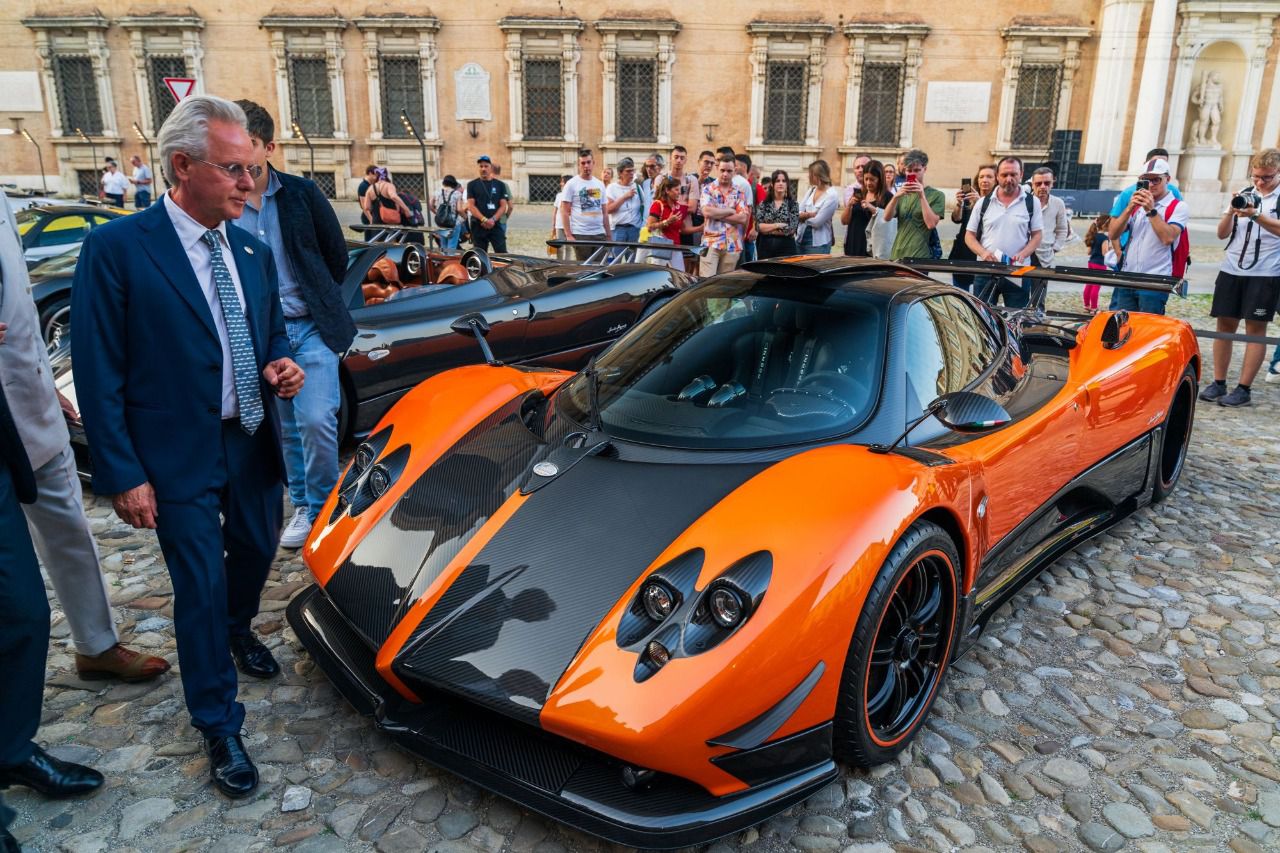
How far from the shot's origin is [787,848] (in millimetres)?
2191

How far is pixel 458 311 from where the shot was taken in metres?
5.44

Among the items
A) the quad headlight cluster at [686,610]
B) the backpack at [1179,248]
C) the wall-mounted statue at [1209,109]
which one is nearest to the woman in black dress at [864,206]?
the backpack at [1179,248]

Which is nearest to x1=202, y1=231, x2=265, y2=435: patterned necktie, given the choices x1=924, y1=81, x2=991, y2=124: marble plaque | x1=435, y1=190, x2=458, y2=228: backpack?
x1=435, y1=190, x2=458, y2=228: backpack

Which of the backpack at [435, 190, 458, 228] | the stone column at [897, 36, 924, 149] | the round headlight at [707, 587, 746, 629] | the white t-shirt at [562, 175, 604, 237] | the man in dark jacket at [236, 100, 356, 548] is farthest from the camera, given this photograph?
the stone column at [897, 36, 924, 149]

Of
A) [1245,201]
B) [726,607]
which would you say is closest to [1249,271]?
[1245,201]

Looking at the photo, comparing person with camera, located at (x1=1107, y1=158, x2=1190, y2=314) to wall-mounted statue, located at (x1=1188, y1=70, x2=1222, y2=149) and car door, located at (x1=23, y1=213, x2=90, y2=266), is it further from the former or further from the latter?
wall-mounted statue, located at (x1=1188, y1=70, x2=1222, y2=149)

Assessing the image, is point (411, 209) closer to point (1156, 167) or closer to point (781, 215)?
point (781, 215)

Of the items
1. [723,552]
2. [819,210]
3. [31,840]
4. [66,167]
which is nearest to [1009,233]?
[819,210]

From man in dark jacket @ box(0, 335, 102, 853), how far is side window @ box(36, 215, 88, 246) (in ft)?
24.1

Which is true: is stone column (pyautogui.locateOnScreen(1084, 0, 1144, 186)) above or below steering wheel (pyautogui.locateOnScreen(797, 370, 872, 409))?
above

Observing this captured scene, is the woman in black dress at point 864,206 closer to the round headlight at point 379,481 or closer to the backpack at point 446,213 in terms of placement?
the backpack at point 446,213

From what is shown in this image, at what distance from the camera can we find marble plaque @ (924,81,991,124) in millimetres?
26422

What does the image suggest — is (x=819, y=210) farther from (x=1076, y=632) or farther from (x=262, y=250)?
(x=262, y=250)

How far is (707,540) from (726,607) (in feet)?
0.73
